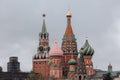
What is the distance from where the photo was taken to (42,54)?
15438 centimetres

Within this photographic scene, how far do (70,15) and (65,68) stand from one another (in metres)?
12.8

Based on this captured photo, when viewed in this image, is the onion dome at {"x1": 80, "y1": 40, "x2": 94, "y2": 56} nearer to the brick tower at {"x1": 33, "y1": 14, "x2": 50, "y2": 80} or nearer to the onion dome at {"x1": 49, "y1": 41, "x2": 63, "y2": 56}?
the onion dome at {"x1": 49, "y1": 41, "x2": 63, "y2": 56}

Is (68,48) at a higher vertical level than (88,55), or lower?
higher

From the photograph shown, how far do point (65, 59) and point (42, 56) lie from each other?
12.1m

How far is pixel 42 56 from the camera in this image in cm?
15412

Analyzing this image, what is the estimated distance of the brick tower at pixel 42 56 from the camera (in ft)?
503

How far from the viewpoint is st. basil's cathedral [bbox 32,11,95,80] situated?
133250 mm

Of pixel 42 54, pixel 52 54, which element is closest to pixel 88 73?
pixel 52 54

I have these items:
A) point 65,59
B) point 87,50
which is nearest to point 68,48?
point 65,59

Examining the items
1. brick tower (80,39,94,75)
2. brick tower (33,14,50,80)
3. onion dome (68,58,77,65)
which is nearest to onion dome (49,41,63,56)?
onion dome (68,58,77,65)

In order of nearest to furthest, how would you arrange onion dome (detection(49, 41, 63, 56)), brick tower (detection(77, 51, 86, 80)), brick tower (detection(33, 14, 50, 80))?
1. brick tower (detection(77, 51, 86, 80))
2. onion dome (detection(49, 41, 63, 56))
3. brick tower (detection(33, 14, 50, 80))

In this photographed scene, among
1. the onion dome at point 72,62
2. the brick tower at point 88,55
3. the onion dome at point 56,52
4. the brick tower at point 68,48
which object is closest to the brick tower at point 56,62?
the onion dome at point 56,52

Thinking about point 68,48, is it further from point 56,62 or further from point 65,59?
point 56,62

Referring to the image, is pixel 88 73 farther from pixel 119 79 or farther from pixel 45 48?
pixel 45 48
